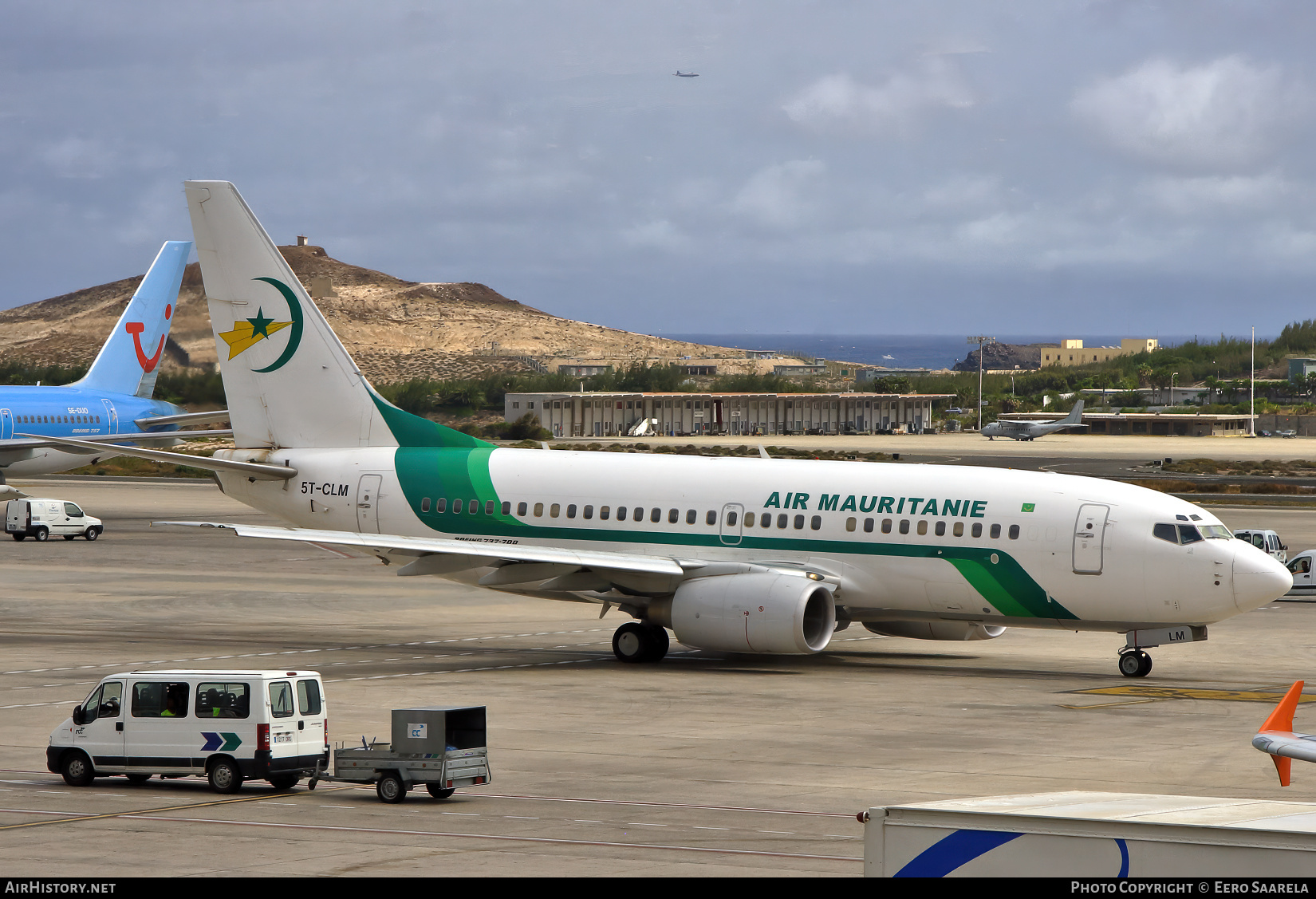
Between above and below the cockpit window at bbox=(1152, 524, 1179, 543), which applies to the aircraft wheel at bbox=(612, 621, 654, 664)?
below

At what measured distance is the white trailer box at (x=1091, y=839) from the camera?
9086 mm

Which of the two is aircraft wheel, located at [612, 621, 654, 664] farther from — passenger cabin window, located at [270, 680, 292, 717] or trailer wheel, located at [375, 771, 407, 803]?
trailer wheel, located at [375, 771, 407, 803]

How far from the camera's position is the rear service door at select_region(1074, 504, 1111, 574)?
3244 cm

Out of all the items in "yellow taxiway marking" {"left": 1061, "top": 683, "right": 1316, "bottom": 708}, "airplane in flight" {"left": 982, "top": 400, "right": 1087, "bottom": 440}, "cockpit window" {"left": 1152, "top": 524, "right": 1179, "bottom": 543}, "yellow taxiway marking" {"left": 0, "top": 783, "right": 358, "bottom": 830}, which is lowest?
"yellow taxiway marking" {"left": 1061, "top": 683, "right": 1316, "bottom": 708}

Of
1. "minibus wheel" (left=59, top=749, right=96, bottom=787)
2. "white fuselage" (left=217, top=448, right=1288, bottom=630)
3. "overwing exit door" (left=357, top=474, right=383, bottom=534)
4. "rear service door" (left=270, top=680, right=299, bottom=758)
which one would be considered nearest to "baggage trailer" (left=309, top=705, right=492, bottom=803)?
"rear service door" (left=270, top=680, right=299, bottom=758)

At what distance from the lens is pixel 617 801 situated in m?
20.7

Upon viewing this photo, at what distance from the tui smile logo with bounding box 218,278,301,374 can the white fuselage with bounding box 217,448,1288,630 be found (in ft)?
8.58

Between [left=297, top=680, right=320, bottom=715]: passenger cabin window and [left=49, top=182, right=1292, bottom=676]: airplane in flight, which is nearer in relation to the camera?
[left=297, top=680, right=320, bottom=715]: passenger cabin window

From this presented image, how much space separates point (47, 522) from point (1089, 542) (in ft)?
150

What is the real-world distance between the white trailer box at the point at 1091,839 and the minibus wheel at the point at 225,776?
12.9m

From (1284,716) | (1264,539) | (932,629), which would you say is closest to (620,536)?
(932,629)

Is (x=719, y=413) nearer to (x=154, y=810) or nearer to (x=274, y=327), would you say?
(x=274, y=327)

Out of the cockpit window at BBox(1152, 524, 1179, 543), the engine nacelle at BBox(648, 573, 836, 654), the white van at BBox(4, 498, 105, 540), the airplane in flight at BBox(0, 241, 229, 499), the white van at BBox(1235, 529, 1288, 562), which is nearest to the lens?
the cockpit window at BBox(1152, 524, 1179, 543)

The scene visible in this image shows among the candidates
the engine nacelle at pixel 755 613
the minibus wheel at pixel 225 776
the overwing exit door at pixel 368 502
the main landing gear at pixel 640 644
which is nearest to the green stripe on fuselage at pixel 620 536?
the overwing exit door at pixel 368 502
